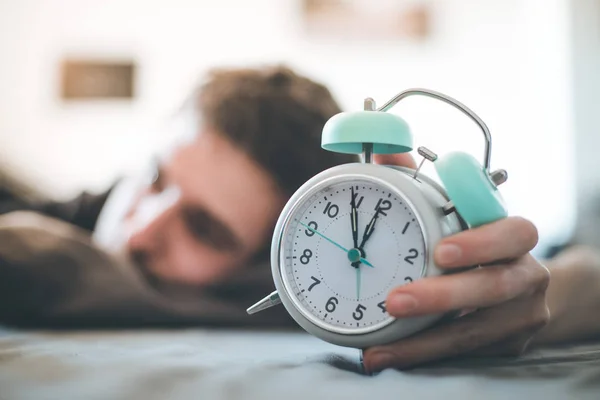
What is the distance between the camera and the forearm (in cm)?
70

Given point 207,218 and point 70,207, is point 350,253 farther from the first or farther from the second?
point 70,207

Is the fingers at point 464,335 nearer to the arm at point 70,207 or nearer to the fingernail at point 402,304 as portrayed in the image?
the fingernail at point 402,304

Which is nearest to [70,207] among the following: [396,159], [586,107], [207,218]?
[207,218]

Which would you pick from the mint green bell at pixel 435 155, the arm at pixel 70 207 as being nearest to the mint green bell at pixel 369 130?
the mint green bell at pixel 435 155

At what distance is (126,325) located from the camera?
3.35 ft

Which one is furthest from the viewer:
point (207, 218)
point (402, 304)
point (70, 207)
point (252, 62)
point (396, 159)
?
point (252, 62)

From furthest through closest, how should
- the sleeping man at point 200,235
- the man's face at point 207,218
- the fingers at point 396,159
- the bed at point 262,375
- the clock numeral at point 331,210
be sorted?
the man's face at point 207,218
the sleeping man at point 200,235
the fingers at point 396,159
the clock numeral at point 331,210
the bed at point 262,375

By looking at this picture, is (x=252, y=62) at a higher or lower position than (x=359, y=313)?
higher

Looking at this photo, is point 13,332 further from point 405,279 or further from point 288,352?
point 405,279

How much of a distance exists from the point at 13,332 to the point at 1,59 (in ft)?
3.99

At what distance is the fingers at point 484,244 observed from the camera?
47 cm

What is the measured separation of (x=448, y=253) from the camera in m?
0.47

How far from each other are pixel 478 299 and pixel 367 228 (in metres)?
0.12

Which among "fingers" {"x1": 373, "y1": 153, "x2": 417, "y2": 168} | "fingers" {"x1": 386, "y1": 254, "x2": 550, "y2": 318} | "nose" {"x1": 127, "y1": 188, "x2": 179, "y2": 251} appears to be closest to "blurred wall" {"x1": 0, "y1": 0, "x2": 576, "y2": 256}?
"nose" {"x1": 127, "y1": 188, "x2": 179, "y2": 251}
